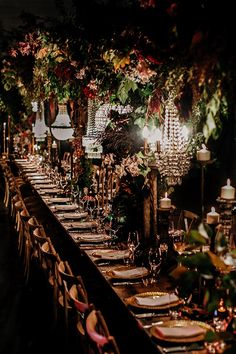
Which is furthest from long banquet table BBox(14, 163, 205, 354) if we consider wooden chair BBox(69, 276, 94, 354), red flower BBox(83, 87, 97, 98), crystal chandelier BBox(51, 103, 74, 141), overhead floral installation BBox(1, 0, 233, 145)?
crystal chandelier BBox(51, 103, 74, 141)

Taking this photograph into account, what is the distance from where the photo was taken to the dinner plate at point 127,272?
3.52 m

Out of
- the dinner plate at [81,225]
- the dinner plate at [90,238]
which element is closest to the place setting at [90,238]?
the dinner plate at [90,238]

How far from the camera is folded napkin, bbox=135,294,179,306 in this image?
297 centimetres

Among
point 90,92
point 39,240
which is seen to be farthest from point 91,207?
point 39,240

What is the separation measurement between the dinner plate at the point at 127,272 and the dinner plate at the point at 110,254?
0.26m

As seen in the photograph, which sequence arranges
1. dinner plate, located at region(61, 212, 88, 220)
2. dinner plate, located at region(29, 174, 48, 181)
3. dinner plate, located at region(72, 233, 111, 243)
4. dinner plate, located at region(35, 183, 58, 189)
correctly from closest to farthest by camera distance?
dinner plate, located at region(72, 233, 111, 243), dinner plate, located at region(61, 212, 88, 220), dinner plate, located at region(35, 183, 58, 189), dinner plate, located at region(29, 174, 48, 181)

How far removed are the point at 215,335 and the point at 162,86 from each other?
91.8 inches

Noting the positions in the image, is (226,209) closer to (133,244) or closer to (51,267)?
(133,244)

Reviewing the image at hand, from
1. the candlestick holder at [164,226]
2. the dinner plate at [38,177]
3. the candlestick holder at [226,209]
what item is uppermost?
the candlestick holder at [226,209]

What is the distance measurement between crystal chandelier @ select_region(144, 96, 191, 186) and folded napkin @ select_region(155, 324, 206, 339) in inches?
63.8

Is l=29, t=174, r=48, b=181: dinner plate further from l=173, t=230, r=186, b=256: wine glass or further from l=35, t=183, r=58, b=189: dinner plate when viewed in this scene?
l=173, t=230, r=186, b=256: wine glass

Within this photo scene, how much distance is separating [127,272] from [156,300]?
60 centimetres

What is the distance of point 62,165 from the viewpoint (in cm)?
1103

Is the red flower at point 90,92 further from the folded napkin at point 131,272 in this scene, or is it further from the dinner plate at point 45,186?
the dinner plate at point 45,186
